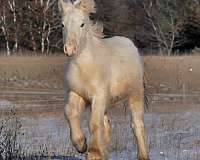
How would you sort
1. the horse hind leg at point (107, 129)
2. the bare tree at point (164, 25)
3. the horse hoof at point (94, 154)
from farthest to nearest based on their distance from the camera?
the bare tree at point (164, 25) → the horse hind leg at point (107, 129) → the horse hoof at point (94, 154)

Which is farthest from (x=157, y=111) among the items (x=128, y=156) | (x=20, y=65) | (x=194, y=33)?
(x=194, y=33)

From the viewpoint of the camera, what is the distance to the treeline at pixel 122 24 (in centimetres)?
4838

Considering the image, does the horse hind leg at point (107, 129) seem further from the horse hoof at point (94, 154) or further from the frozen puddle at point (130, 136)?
the horse hoof at point (94, 154)

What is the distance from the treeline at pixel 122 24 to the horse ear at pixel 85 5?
1418 inches

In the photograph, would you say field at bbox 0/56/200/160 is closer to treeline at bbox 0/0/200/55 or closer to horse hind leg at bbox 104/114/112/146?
horse hind leg at bbox 104/114/112/146

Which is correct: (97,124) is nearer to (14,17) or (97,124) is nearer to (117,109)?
(117,109)

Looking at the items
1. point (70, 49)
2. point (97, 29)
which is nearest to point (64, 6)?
point (70, 49)

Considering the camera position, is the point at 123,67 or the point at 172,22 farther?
the point at 172,22

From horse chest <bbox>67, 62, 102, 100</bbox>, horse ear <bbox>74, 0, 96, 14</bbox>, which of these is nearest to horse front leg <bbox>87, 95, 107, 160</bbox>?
horse chest <bbox>67, 62, 102, 100</bbox>

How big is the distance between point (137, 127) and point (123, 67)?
1.31 m

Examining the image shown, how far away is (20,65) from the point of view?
37.1m

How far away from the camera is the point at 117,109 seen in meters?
15.2

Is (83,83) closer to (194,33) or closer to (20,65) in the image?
(20,65)

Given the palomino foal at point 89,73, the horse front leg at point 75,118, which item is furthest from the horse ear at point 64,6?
the horse front leg at point 75,118
